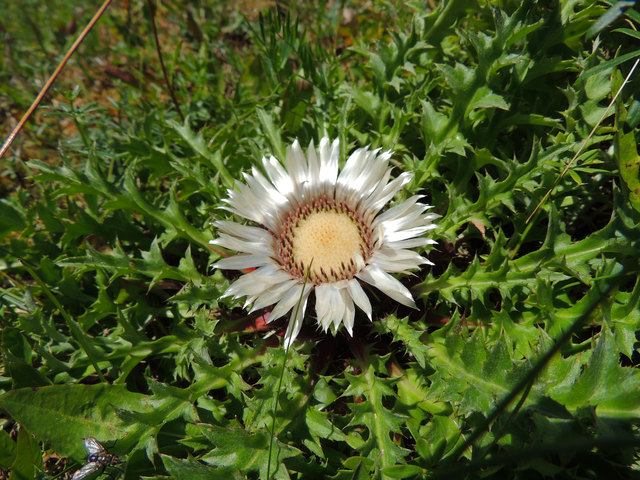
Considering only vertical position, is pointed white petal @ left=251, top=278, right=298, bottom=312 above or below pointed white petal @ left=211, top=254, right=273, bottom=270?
below

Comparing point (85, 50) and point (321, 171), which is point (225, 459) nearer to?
point (321, 171)

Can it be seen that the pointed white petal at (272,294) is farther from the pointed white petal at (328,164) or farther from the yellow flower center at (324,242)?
the pointed white petal at (328,164)

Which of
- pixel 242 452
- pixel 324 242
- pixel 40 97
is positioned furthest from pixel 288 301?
pixel 40 97

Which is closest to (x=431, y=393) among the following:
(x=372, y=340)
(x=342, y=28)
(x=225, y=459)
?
(x=372, y=340)

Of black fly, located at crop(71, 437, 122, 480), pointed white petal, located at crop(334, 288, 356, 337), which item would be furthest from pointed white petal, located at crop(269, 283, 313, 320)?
black fly, located at crop(71, 437, 122, 480)

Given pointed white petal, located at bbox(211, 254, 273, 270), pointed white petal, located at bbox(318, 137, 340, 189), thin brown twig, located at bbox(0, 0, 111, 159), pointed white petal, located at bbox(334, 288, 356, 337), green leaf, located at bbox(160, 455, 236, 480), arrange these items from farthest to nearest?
1. pointed white petal, located at bbox(318, 137, 340, 189)
2. thin brown twig, located at bbox(0, 0, 111, 159)
3. pointed white petal, located at bbox(211, 254, 273, 270)
4. pointed white petal, located at bbox(334, 288, 356, 337)
5. green leaf, located at bbox(160, 455, 236, 480)

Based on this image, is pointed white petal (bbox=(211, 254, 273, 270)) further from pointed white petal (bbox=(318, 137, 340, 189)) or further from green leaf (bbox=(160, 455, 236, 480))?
green leaf (bbox=(160, 455, 236, 480))

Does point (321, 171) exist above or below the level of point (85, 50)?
below

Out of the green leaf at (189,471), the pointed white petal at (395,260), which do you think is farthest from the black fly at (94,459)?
the pointed white petal at (395,260)
